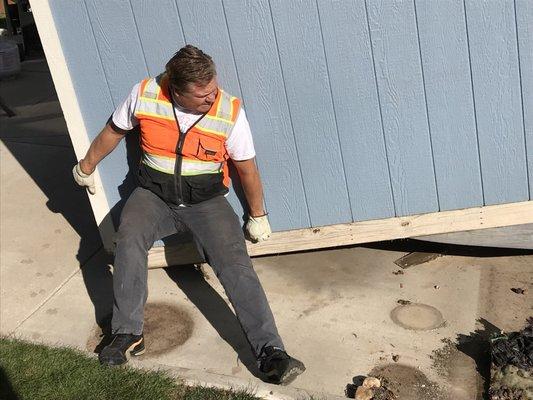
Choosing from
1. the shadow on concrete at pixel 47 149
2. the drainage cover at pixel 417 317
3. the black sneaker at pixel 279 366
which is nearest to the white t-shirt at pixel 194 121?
the black sneaker at pixel 279 366

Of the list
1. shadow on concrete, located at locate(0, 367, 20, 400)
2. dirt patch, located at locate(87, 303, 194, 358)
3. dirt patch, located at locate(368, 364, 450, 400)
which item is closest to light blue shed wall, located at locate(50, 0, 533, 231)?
dirt patch, located at locate(87, 303, 194, 358)

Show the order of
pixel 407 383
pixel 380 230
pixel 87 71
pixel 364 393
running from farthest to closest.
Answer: pixel 380 230, pixel 87 71, pixel 407 383, pixel 364 393

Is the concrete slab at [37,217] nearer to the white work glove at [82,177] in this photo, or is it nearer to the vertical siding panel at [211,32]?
the white work glove at [82,177]

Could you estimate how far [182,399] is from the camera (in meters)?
3.23

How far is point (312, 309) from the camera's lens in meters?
3.87

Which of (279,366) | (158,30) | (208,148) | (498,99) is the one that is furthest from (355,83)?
(279,366)

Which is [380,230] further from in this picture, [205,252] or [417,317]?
[205,252]

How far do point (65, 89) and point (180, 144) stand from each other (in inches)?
34.9

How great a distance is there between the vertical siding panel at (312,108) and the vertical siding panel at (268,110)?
47 millimetres

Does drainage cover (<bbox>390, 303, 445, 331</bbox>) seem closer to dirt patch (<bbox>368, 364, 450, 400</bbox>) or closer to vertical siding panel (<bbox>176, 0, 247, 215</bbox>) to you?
dirt patch (<bbox>368, 364, 450, 400</bbox>)

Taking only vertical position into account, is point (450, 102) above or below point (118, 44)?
below

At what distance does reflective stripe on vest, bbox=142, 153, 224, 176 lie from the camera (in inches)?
144

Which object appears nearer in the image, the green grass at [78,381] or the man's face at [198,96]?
the green grass at [78,381]

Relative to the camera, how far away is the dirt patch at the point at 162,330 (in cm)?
369
